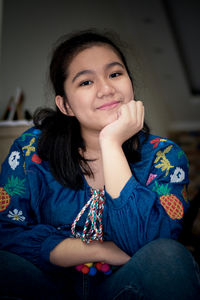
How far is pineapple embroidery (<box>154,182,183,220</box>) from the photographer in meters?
0.86

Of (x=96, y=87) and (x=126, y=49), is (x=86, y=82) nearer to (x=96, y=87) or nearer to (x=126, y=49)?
(x=96, y=87)

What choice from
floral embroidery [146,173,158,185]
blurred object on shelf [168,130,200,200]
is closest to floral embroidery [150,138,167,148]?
floral embroidery [146,173,158,185]

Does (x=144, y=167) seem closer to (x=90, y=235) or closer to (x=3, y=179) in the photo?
(x=90, y=235)

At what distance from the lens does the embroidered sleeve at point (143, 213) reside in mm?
796

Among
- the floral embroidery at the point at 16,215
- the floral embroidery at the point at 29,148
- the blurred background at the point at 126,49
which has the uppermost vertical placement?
the blurred background at the point at 126,49

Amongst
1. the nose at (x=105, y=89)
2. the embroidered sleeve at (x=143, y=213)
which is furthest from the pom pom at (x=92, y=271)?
the nose at (x=105, y=89)

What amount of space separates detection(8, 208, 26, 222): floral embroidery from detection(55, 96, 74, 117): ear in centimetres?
45

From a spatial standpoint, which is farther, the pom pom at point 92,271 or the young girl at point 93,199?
the pom pom at point 92,271

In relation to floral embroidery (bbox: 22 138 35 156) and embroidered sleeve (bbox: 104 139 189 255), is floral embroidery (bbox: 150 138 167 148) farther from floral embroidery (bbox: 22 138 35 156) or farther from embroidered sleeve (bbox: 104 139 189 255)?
floral embroidery (bbox: 22 138 35 156)

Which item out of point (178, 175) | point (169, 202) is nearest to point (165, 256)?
point (169, 202)

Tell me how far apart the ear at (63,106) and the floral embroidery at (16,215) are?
0.45 metres

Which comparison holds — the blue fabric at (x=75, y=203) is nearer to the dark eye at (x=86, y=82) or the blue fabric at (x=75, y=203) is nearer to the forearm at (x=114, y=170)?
the forearm at (x=114, y=170)

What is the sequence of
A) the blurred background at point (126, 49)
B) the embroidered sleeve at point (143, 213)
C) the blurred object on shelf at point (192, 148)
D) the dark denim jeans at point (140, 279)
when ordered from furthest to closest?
the blurred object on shelf at point (192, 148), the blurred background at point (126, 49), the embroidered sleeve at point (143, 213), the dark denim jeans at point (140, 279)

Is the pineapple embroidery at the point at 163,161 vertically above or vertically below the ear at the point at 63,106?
below
